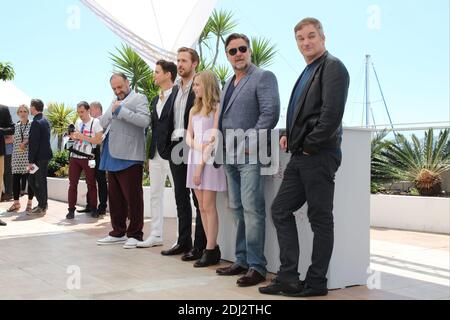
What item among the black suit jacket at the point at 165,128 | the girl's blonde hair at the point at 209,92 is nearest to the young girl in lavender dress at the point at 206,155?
the girl's blonde hair at the point at 209,92

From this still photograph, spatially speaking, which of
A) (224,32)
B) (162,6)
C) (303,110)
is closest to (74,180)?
(162,6)

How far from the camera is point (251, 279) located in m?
3.62

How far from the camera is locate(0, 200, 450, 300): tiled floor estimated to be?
11.2ft

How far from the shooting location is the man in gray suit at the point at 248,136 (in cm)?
370

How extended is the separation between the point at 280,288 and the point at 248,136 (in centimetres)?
110

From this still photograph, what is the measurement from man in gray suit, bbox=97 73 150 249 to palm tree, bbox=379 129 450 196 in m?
4.33

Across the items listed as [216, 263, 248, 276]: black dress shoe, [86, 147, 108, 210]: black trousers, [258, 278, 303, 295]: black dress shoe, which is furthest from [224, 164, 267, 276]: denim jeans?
[86, 147, 108, 210]: black trousers

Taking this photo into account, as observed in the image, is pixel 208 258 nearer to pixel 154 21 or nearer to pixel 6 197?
pixel 154 21

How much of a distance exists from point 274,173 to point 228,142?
417mm

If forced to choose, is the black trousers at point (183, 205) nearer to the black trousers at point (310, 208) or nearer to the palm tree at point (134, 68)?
the black trousers at point (310, 208)

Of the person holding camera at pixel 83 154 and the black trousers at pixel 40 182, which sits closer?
the person holding camera at pixel 83 154

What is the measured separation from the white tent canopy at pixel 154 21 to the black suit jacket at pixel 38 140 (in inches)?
71.8

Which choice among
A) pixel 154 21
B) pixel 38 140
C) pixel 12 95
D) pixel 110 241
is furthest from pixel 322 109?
pixel 12 95

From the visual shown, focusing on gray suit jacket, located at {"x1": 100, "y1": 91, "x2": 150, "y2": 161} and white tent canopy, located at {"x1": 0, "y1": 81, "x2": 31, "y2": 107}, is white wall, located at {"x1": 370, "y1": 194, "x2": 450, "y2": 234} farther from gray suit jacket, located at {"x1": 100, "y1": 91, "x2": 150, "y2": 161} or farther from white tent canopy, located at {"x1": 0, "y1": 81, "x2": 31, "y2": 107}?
white tent canopy, located at {"x1": 0, "y1": 81, "x2": 31, "y2": 107}
